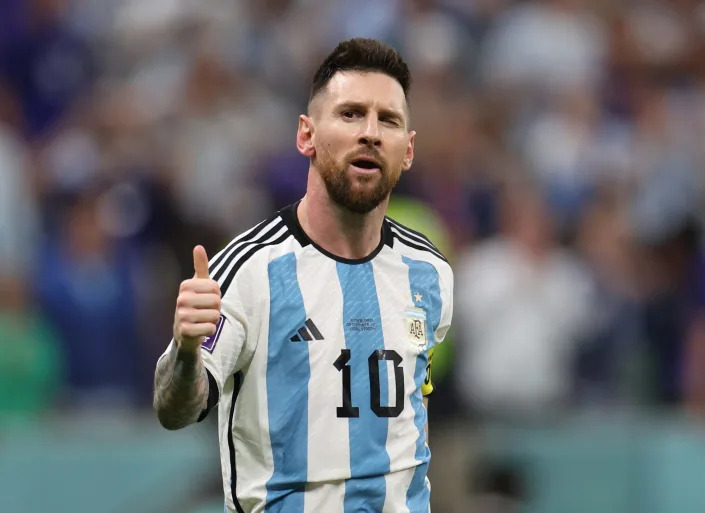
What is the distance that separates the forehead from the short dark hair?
2 centimetres

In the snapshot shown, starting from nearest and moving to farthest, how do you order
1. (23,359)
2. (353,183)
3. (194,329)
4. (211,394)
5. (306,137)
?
(194,329), (211,394), (353,183), (306,137), (23,359)

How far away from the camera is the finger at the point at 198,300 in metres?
3.29

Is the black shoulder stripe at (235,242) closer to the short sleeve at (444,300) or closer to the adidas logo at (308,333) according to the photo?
the adidas logo at (308,333)

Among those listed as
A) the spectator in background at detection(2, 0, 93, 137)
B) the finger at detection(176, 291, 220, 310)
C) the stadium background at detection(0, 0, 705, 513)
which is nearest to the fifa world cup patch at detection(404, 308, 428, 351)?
the finger at detection(176, 291, 220, 310)

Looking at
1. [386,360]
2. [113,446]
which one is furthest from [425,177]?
[386,360]

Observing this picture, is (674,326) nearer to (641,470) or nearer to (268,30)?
(641,470)

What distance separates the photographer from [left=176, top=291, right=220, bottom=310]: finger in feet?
10.8

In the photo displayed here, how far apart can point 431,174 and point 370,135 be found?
3835 mm

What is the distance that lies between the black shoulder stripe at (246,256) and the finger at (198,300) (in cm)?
32

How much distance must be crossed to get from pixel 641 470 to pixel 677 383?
601 millimetres

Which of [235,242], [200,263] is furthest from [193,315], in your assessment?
[235,242]

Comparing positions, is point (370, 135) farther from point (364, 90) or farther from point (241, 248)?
point (241, 248)

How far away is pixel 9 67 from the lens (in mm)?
8961

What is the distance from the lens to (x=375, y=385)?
3.78 metres
